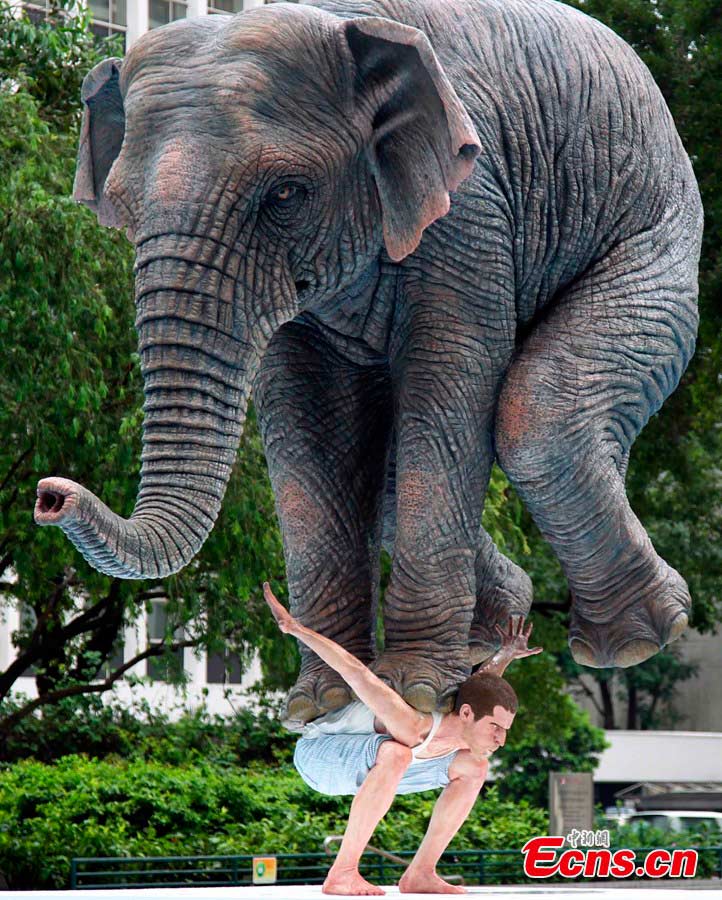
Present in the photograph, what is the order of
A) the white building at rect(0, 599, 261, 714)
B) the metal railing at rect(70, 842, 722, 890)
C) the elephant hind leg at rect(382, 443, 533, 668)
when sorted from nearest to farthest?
the elephant hind leg at rect(382, 443, 533, 668)
the metal railing at rect(70, 842, 722, 890)
the white building at rect(0, 599, 261, 714)

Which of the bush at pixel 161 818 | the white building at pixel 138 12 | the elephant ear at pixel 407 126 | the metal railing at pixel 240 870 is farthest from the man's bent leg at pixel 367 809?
the white building at pixel 138 12

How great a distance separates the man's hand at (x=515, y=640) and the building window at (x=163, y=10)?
77.0 feet

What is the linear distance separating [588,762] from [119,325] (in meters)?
13.8

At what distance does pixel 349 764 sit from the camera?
478 centimetres

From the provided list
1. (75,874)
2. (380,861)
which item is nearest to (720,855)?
(380,861)

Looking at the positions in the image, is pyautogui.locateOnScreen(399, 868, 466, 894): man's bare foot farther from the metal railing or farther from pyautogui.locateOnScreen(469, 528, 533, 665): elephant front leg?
the metal railing

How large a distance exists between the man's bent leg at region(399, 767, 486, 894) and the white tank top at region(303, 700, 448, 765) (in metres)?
0.21

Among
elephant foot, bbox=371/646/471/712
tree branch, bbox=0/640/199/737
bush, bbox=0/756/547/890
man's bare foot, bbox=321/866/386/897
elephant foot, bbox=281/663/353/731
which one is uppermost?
elephant foot, bbox=371/646/471/712

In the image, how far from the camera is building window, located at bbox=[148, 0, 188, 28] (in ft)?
88.2

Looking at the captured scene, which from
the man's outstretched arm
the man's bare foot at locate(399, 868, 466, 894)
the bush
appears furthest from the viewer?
the bush

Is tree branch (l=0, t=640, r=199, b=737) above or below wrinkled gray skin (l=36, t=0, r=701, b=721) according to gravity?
below

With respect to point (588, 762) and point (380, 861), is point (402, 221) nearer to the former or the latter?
point (380, 861)

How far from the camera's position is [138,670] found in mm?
27469

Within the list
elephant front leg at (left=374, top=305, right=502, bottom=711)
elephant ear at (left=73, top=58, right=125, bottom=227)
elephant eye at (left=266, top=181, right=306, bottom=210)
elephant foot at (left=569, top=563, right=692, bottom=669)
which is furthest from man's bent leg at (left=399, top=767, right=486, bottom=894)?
elephant ear at (left=73, top=58, right=125, bottom=227)
